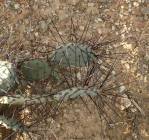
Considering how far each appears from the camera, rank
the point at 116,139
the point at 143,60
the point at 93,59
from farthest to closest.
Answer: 1. the point at 143,60
2. the point at 116,139
3. the point at 93,59

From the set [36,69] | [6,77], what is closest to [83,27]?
[36,69]

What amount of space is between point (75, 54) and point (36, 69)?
0.74 meters

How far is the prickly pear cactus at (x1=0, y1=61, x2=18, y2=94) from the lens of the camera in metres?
3.40

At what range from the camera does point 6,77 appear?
11.2ft

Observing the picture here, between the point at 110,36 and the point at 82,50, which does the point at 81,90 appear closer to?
the point at 82,50

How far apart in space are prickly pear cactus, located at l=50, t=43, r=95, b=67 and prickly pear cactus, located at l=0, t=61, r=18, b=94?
417 millimetres

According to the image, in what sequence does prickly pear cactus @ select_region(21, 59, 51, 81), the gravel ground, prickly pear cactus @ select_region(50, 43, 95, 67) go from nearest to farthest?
1. prickly pear cactus @ select_region(50, 43, 95, 67)
2. prickly pear cactus @ select_region(21, 59, 51, 81)
3. the gravel ground

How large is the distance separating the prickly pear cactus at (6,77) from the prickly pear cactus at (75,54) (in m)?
0.42

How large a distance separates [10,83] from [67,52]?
22.0 inches

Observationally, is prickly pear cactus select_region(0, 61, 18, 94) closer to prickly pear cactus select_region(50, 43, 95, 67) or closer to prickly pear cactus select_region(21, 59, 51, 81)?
prickly pear cactus select_region(21, 59, 51, 81)

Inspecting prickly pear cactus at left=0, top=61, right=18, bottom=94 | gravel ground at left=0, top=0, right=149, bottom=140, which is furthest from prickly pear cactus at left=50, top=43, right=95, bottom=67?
gravel ground at left=0, top=0, right=149, bottom=140

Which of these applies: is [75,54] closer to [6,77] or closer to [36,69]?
[6,77]

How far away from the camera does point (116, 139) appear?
4.57 metres

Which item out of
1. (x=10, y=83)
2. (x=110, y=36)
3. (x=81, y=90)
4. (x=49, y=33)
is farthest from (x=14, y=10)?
(x=81, y=90)
